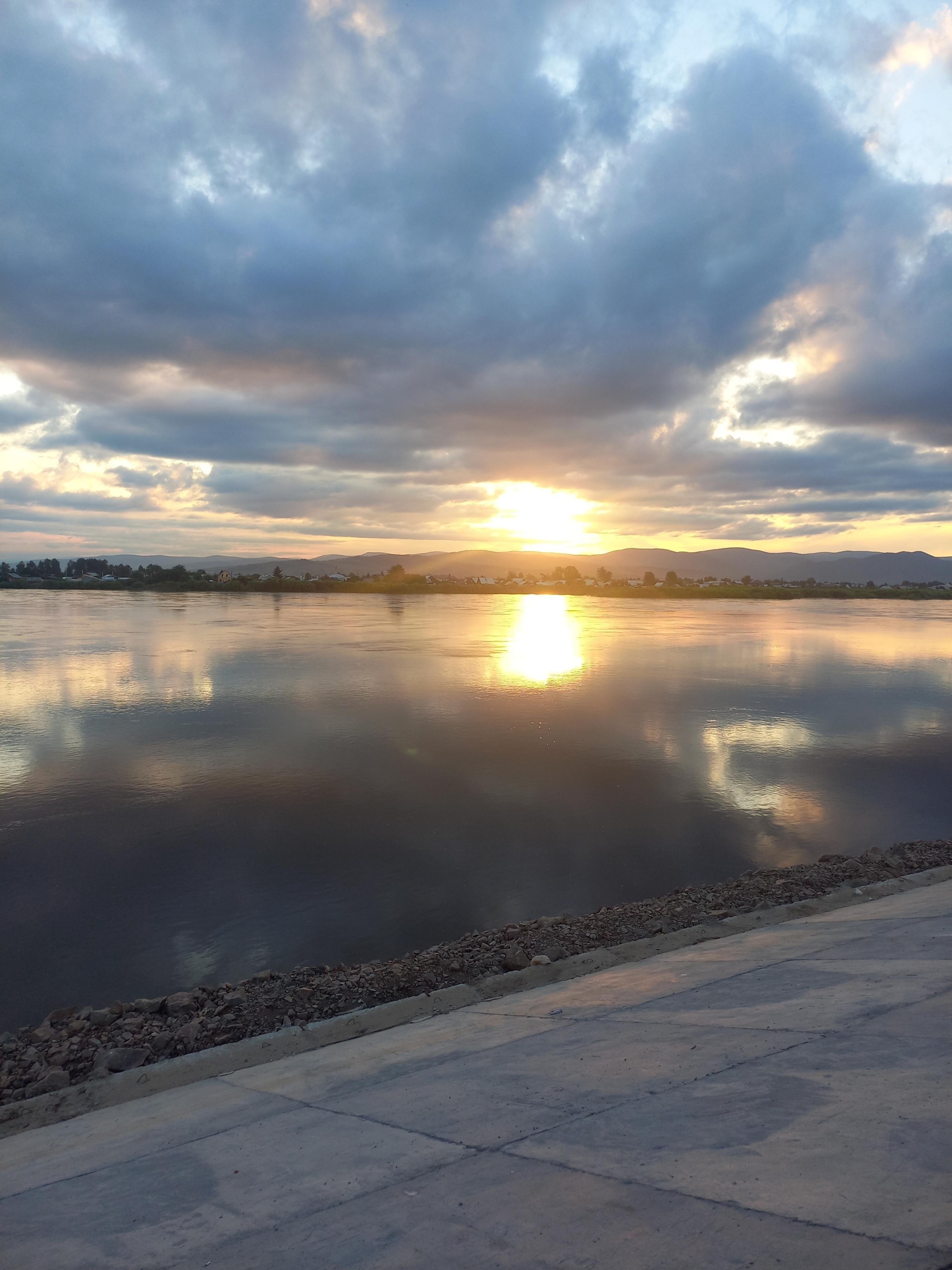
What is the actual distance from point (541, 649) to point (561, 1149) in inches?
1295

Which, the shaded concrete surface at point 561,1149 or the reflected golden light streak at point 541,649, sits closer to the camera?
the shaded concrete surface at point 561,1149

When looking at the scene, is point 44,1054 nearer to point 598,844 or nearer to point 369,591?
point 598,844

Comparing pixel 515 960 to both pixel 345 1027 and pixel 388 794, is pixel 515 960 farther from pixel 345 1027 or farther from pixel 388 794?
pixel 388 794

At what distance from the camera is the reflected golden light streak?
27.0 meters

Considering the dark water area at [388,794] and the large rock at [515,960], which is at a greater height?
the large rock at [515,960]

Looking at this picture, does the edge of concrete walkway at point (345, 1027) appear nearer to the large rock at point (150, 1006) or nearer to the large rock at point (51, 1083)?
the large rock at point (51, 1083)

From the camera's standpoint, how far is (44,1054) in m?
4.96

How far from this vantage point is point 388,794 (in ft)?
40.0

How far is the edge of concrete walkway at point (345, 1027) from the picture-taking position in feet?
14.6

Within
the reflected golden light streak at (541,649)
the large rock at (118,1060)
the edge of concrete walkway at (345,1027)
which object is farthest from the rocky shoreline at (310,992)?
the reflected golden light streak at (541,649)

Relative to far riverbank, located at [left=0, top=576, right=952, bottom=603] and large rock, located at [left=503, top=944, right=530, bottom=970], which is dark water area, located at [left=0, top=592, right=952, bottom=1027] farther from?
far riverbank, located at [left=0, top=576, right=952, bottom=603]

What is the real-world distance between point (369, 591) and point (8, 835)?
121 metres

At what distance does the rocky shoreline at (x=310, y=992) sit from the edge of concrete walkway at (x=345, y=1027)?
14 cm

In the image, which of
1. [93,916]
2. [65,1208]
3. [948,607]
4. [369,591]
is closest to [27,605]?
[369,591]
